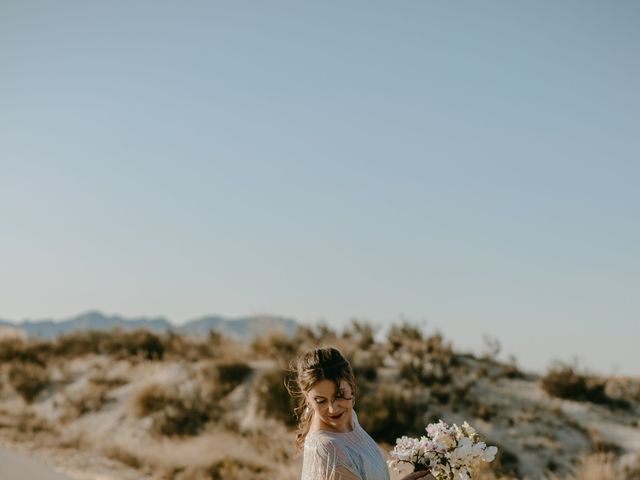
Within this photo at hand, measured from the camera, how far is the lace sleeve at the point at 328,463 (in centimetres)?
344

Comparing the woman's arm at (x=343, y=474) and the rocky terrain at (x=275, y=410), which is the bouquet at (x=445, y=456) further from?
the rocky terrain at (x=275, y=410)

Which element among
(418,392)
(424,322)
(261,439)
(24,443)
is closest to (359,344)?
(424,322)

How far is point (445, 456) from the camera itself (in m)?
3.96

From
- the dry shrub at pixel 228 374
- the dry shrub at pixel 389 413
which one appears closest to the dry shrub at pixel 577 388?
the dry shrub at pixel 389 413

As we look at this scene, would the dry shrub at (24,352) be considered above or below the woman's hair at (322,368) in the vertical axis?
below

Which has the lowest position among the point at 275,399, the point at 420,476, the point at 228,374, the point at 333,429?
the point at 275,399

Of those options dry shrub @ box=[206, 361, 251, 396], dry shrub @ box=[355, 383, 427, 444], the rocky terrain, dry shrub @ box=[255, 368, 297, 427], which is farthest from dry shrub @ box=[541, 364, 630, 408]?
dry shrub @ box=[206, 361, 251, 396]

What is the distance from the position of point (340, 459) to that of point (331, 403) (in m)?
0.28

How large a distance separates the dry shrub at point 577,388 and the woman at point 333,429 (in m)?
13.0

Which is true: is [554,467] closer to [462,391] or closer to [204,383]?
[462,391]

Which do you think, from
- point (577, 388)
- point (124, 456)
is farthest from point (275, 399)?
point (577, 388)

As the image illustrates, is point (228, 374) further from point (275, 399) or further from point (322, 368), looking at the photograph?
point (322, 368)

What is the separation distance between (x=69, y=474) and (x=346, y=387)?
9.11 m

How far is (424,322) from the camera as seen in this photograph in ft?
59.6
